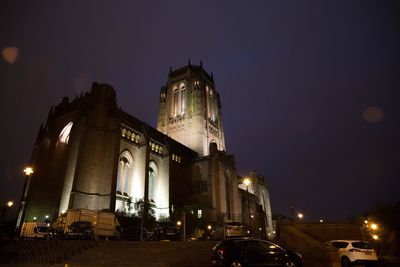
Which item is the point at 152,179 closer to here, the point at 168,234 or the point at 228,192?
the point at 228,192

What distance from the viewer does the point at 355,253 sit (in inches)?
591

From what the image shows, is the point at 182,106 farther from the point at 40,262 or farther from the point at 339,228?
the point at 40,262

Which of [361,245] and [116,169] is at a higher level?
[116,169]

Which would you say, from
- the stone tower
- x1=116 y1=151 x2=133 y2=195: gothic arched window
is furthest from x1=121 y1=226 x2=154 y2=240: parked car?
the stone tower

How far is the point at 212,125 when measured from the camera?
2611 inches

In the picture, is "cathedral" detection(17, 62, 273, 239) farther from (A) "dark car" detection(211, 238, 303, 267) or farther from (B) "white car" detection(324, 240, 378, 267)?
(A) "dark car" detection(211, 238, 303, 267)

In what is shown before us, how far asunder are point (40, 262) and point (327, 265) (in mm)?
15005

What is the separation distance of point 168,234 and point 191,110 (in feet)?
140

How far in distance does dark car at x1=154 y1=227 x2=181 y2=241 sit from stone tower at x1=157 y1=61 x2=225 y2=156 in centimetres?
3593

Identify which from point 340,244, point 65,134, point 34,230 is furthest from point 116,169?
point 340,244

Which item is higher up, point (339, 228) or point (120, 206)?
point (120, 206)

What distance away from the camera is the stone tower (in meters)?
60.6

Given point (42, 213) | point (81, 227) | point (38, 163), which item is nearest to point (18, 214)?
point (42, 213)

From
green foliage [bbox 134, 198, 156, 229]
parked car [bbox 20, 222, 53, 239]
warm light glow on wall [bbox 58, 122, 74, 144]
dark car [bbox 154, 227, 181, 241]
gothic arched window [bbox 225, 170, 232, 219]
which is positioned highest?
warm light glow on wall [bbox 58, 122, 74, 144]
